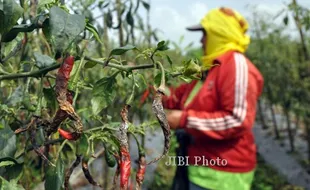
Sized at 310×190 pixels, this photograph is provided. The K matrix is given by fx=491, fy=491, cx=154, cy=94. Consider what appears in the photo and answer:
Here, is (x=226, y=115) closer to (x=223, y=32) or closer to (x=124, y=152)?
(x=223, y=32)

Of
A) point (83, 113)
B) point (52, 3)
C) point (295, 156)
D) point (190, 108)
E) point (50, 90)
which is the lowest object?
point (295, 156)

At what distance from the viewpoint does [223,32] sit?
6.42 feet

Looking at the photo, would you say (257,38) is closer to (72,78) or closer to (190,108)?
(190,108)

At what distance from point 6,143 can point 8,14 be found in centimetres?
16

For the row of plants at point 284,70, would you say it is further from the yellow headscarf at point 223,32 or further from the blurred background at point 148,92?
the yellow headscarf at point 223,32

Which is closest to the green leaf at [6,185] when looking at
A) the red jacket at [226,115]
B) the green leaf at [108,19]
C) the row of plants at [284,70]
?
the green leaf at [108,19]

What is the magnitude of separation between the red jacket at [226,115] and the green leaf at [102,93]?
1.11m

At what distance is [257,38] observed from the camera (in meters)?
5.97

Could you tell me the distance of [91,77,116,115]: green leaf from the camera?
0.60m

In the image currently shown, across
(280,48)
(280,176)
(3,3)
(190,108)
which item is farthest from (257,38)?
(3,3)

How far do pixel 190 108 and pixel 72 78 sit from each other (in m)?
1.34

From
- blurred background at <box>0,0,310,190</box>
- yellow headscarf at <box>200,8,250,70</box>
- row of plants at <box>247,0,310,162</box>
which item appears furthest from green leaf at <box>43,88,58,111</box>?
row of plants at <box>247,0,310,162</box>

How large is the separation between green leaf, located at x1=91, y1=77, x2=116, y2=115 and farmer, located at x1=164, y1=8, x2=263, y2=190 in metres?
1.08

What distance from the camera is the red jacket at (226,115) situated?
1694 mm
